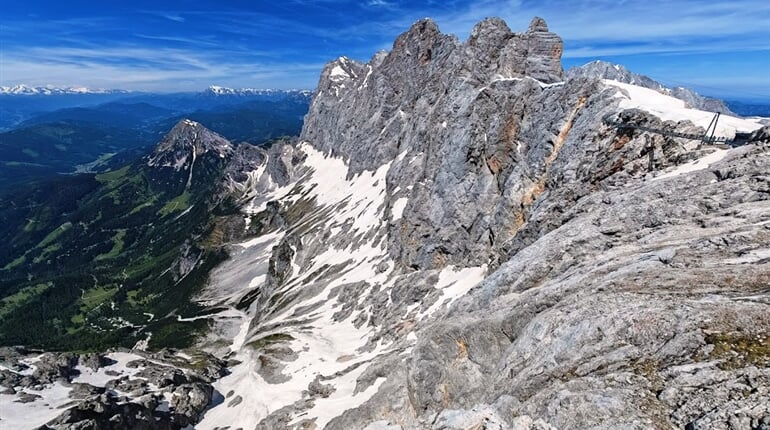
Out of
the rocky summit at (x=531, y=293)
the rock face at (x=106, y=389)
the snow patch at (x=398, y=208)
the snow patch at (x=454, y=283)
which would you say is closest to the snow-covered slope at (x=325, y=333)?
the snow patch at (x=454, y=283)

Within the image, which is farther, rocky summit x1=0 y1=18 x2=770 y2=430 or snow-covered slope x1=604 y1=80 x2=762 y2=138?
snow-covered slope x1=604 y1=80 x2=762 y2=138

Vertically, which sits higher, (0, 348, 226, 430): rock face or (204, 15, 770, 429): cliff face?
(204, 15, 770, 429): cliff face

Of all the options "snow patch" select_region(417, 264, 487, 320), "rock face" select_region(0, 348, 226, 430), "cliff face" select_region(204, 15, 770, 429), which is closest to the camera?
"cliff face" select_region(204, 15, 770, 429)

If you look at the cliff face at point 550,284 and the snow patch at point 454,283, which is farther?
the snow patch at point 454,283

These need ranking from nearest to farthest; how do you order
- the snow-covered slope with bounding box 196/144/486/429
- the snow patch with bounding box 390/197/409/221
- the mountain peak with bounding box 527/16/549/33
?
the snow-covered slope with bounding box 196/144/486/429 → the mountain peak with bounding box 527/16/549/33 → the snow patch with bounding box 390/197/409/221

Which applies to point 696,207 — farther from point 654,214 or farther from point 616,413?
point 616,413

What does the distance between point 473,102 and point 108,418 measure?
9462 centimetres

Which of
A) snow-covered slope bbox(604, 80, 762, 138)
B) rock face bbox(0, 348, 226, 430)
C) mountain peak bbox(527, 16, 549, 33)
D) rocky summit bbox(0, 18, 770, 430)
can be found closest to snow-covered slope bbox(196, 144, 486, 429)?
rocky summit bbox(0, 18, 770, 430)

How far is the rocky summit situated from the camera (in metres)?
20.2

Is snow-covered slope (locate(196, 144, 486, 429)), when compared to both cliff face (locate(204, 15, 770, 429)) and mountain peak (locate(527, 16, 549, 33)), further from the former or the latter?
mountain peak (locate(527, 16, 549, 33))

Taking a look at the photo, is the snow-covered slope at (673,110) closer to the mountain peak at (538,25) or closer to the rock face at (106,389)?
the mountain peak at (538,25)

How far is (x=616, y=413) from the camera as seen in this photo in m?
18.4

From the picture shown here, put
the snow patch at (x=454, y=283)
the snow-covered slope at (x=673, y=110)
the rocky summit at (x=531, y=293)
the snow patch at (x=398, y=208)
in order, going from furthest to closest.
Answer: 1. the snow patch at (x=398, y=208)
2. the snow patch at (x=454, y=283)
3. the snow-covered slope at (x=673, y=110)
4. the rocky summit at (x=531, y=293)

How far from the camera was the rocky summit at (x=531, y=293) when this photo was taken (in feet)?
66.2
